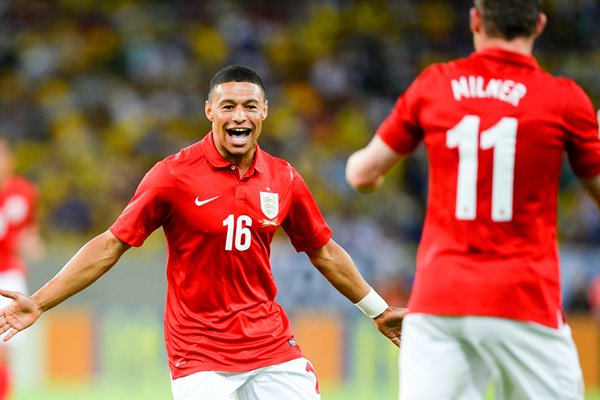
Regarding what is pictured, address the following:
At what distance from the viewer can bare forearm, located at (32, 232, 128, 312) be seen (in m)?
5.29

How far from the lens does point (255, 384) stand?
5.43 m

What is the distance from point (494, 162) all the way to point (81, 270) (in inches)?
86.4

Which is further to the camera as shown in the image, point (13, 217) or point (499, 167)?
point (13, 217)

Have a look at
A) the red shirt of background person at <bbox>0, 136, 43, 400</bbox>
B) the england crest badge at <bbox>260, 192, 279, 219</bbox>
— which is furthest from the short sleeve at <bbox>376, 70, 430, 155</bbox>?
the red shirt of background person at <bbox>0, 136, 43, 400</bbox>

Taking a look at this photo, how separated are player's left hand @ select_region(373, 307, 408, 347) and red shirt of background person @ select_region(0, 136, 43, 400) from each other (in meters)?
4.54

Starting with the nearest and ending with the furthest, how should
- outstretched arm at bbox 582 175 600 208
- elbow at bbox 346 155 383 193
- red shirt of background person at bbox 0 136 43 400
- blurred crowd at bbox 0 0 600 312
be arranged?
outstretched arm at bbox 582 175 600 208 → elbow at bbox 346 155 383 193 → red shirt of background person at bbox 0 136 43 400 → blurred crowd at bbox 0 0 600 312

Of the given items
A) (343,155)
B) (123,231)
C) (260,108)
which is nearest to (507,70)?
(260,108)

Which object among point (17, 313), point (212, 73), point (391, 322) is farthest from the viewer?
point (212, 73)

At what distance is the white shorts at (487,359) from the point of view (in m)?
4.07

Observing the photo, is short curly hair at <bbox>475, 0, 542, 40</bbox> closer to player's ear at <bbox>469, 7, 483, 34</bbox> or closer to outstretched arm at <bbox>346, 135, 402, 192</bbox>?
player's ear at <bbox>469, 7, 483, 34</bbox>

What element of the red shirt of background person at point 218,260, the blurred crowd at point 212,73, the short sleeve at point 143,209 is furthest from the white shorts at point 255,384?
the blurred crowd at point 212,73

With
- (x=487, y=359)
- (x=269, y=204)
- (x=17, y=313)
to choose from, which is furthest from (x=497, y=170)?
(x=17, y=313)

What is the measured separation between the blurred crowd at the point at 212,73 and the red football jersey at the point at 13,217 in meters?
4.68

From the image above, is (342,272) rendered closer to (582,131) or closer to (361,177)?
(361,177)
